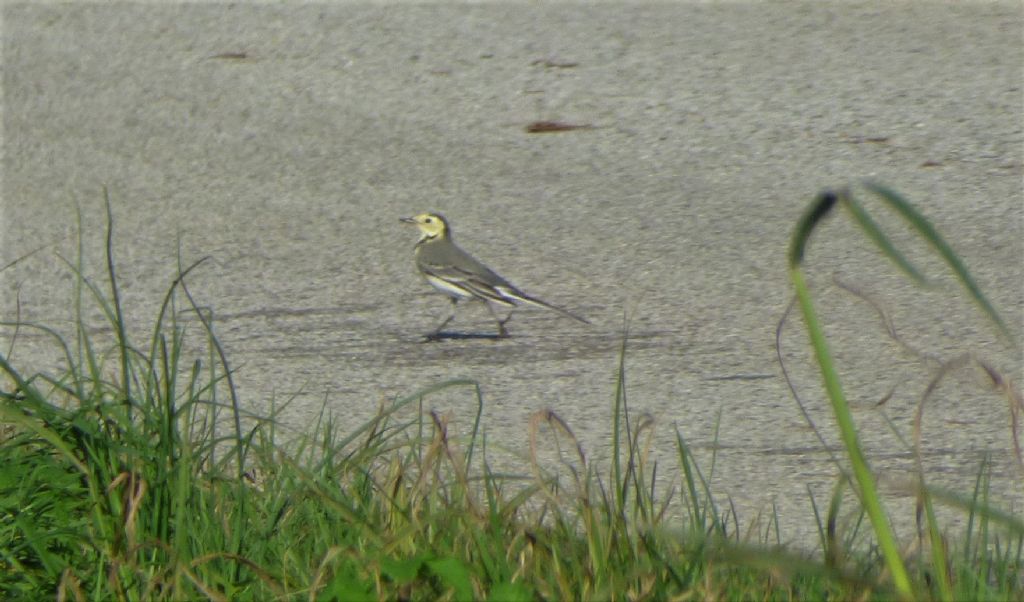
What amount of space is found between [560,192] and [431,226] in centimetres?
113

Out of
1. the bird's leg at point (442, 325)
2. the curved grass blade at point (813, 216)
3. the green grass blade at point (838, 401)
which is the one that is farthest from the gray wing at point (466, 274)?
the curved grass blade at point (813, 216)

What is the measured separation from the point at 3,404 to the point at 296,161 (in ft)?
18.8

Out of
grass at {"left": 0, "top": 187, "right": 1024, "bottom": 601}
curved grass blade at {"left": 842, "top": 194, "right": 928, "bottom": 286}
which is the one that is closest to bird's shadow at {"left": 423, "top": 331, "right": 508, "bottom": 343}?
grass at {"left": 0, "top": 187, "right": 1024, "bottom": 601}

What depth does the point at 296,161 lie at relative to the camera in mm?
9867

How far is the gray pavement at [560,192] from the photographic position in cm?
603

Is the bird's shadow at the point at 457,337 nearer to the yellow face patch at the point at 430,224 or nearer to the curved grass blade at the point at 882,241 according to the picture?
the yellow face patch at the point at 430,224

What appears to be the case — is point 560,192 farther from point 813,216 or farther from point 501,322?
point 813,216

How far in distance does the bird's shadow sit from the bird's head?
0.65m

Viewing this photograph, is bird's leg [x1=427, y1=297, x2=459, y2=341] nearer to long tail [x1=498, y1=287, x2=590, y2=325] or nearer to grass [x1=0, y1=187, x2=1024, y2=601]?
long tail [x1=498, y1=287, x2=590, y2=325]

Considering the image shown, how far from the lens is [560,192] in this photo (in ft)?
29.7

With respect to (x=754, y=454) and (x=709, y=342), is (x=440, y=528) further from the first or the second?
(x=709, y=342)

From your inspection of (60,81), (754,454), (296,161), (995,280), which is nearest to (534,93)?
(296,161)

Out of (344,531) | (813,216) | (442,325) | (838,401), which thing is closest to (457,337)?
(442,325)

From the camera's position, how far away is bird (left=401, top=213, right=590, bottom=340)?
729 cm
